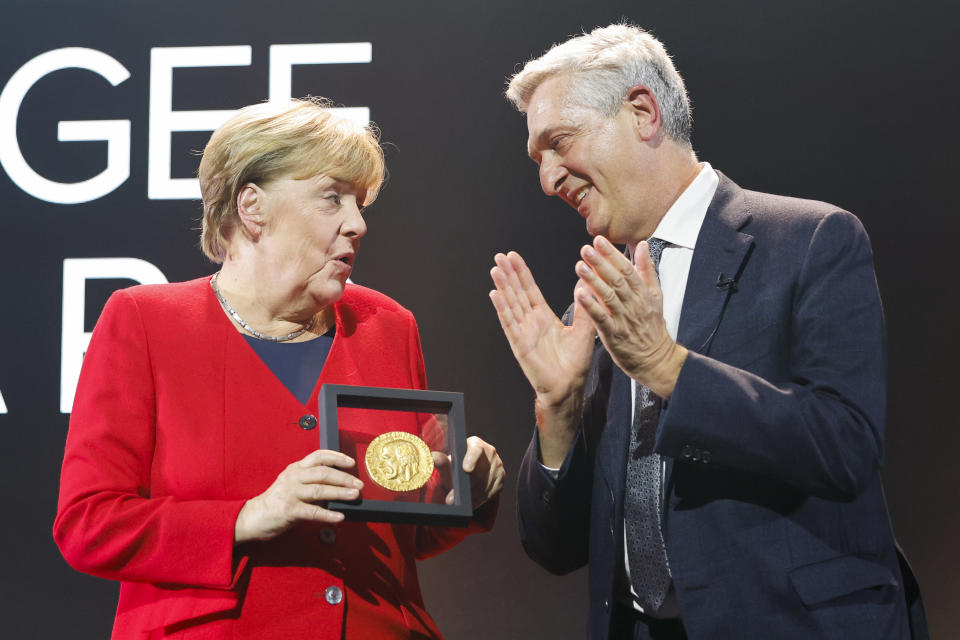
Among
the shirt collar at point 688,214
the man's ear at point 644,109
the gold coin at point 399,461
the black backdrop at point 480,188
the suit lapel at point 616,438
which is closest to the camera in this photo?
the gold coin at point 399,461

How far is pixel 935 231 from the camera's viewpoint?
3.02m

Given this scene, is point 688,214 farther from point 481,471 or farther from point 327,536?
point 327,536

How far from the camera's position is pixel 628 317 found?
159 cm

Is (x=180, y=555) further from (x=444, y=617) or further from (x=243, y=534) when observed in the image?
(x=444, y=617)

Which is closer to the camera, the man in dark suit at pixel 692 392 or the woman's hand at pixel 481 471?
the man in dark suit at pixel 692 392

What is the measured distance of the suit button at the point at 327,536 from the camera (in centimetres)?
177

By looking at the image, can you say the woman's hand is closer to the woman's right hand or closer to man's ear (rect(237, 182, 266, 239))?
the woman's right hand

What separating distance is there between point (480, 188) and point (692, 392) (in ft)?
5.76

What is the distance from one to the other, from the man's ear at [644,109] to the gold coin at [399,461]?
866 millimetres

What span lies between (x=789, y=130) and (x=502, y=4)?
1060 mm

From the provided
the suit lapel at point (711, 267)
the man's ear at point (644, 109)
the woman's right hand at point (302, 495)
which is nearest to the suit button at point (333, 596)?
the woman's right hand at point (302, 495)

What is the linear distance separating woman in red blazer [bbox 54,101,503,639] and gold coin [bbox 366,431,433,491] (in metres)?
0.04

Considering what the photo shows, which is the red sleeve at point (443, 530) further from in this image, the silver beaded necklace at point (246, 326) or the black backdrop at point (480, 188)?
Answer: the black backdrop at point (480, 188)

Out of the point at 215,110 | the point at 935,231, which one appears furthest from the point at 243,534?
the point at 935,231
